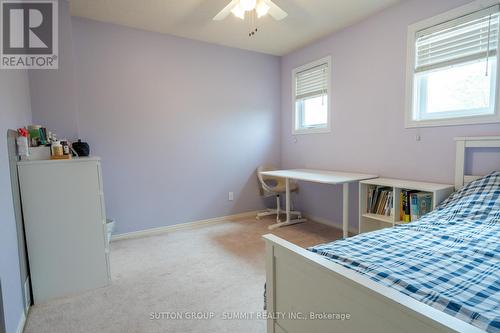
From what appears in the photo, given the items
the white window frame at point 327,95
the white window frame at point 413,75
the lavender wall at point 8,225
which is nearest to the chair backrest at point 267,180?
the white window frame at point 327,95

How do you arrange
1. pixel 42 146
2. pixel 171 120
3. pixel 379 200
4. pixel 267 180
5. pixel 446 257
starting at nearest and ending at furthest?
pixel 446 257
pixel 42 146
pixel 379 200
pixel 171 120
pixel 267 180

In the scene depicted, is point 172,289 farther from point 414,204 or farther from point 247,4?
point 247,4

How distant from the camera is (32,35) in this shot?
93.9 inches

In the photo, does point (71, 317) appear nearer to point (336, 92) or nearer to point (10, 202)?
point (10, 202)

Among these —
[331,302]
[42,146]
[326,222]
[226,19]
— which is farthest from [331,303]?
[226,19]

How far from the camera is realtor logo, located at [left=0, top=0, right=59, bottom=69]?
81.4 inches

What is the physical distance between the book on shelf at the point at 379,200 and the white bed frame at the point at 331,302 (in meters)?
1.86

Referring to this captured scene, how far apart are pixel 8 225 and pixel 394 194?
2.95 meters

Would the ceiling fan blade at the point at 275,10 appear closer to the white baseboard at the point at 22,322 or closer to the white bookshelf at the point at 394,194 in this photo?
the white bookshelf at the point at 394,194

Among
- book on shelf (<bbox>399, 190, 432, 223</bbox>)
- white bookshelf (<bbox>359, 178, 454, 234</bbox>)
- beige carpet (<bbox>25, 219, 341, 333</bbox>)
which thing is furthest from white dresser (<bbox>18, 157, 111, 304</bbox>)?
book on shelf (<bbox>399, 190, 432, 223</bbox>)

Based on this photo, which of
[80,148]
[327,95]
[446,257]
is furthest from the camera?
[327,95]

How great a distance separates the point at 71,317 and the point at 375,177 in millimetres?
2913

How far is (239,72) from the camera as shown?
3.88 metres

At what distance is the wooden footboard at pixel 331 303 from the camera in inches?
27.7
